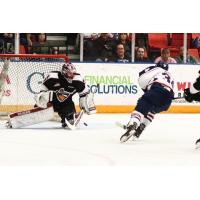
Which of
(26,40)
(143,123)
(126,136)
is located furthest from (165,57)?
(126,136)

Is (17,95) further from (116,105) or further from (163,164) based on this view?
(163,164)

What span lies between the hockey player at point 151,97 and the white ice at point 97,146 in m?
0.16

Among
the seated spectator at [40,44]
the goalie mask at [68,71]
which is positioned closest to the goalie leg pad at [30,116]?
the goalie mask at [68,71]

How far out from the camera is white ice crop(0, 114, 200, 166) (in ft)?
15.0

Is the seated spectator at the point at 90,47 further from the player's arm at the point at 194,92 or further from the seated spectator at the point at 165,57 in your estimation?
the player's arm at the point at 194,92

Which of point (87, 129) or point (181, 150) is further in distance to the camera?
point (87, 129)

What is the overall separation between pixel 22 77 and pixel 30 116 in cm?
98

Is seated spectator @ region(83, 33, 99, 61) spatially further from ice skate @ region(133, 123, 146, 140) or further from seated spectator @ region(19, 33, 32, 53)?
ice skate @ region(133, 123, 146, 140)

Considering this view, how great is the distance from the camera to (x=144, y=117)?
5594 millimetres

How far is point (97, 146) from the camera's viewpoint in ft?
17.6

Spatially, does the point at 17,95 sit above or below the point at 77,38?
below

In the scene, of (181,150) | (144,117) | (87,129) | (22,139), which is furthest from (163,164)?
(87,129)

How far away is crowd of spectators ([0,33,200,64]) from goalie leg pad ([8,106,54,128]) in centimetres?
207

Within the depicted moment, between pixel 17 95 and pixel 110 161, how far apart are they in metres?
3.02
